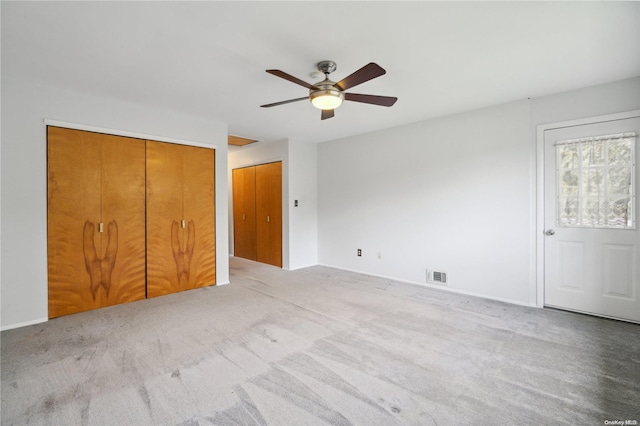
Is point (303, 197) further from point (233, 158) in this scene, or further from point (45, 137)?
point (45, 137)

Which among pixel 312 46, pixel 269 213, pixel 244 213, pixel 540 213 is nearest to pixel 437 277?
pixel 540 213

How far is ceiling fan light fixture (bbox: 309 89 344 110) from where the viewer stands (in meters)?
2.54

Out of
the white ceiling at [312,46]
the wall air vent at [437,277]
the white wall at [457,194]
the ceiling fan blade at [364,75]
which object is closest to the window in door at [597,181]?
the white wall at [457,194]

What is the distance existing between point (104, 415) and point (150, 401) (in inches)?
9.2

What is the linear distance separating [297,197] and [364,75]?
143 inches

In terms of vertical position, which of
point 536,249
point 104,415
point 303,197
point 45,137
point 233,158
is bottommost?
point 104,415

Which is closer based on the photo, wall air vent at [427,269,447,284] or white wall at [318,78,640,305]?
white wall at [318,78,640,305]

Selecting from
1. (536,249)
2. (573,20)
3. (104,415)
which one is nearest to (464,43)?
(573,20)

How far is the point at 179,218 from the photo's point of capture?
4.15m

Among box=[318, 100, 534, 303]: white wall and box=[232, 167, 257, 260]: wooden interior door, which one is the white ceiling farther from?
box=[232, 167, 257, 260]: wooden interior door

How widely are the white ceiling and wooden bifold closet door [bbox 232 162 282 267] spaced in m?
2.53

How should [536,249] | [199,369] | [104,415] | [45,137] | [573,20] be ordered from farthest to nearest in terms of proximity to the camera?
1. [536,249]
2. [45,137]
3. [199,369]
4. [573,20]
5. [104,415]

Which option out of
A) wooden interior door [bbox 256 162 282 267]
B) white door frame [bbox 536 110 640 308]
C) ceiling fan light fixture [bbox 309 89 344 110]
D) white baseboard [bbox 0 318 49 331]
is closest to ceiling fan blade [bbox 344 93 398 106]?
ceiling fan light fixture [bbox 309 89 344 110]

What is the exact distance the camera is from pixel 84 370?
2.22 metres
